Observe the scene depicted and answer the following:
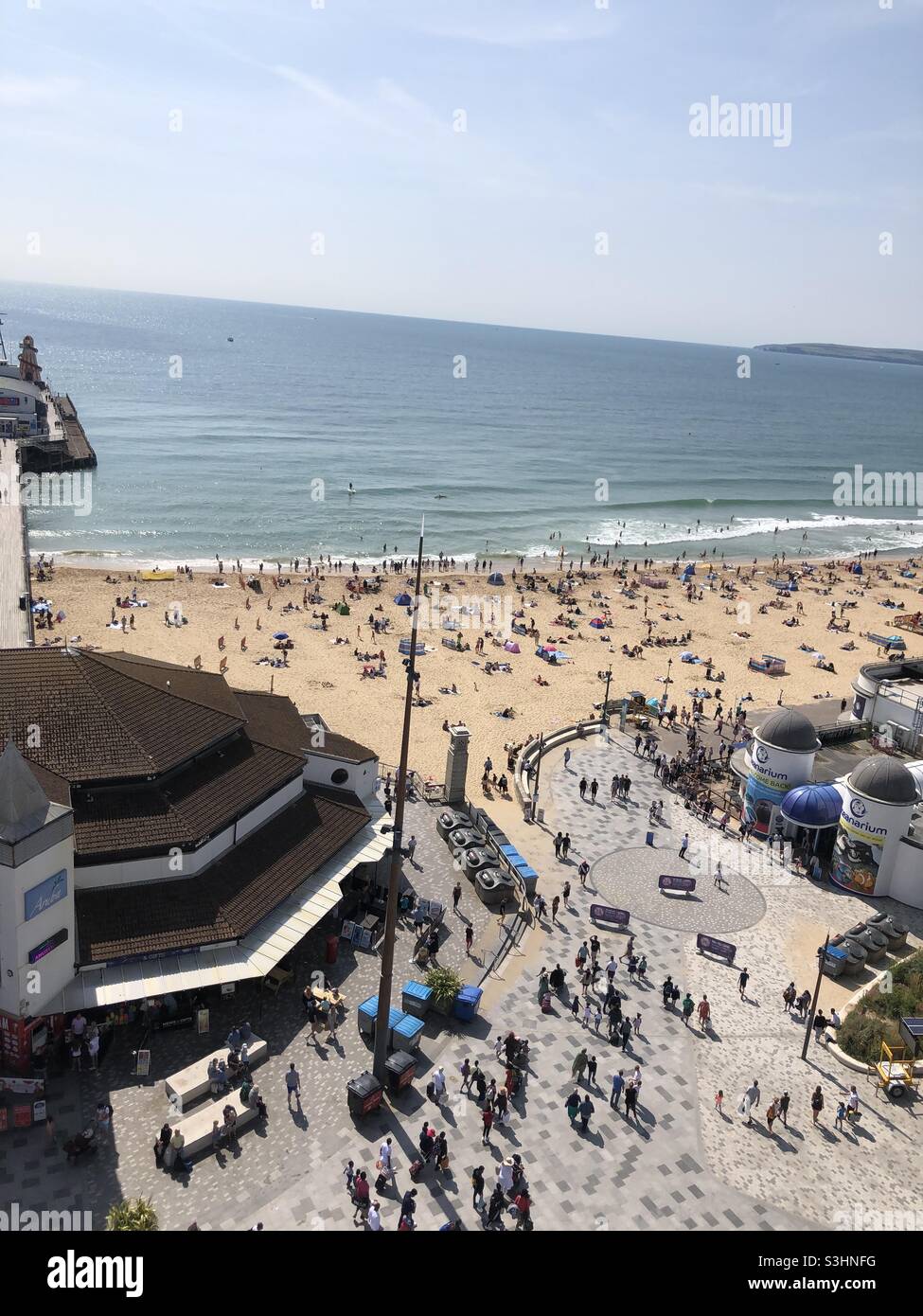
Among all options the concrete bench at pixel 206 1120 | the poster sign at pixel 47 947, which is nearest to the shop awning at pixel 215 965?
the poster sign at pixel 47 947

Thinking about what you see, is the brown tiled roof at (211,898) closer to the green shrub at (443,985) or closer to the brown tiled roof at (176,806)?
the brown tiled roof at (176,806)

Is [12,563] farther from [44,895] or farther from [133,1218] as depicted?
[133,1218]

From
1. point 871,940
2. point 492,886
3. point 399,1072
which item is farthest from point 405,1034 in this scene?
point 871,940

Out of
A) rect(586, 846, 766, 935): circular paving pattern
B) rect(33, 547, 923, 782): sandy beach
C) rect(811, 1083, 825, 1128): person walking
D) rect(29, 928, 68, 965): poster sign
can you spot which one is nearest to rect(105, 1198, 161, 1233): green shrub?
rect(29, 928, 68, 965): poster sign

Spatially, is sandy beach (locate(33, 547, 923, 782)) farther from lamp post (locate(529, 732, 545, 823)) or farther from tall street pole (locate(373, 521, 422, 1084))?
tall street pole (locate(373, 521, 422, 1084))

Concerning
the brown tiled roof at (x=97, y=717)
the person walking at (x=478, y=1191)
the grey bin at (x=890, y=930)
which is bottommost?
the person walking at (x=478, y=1191)
